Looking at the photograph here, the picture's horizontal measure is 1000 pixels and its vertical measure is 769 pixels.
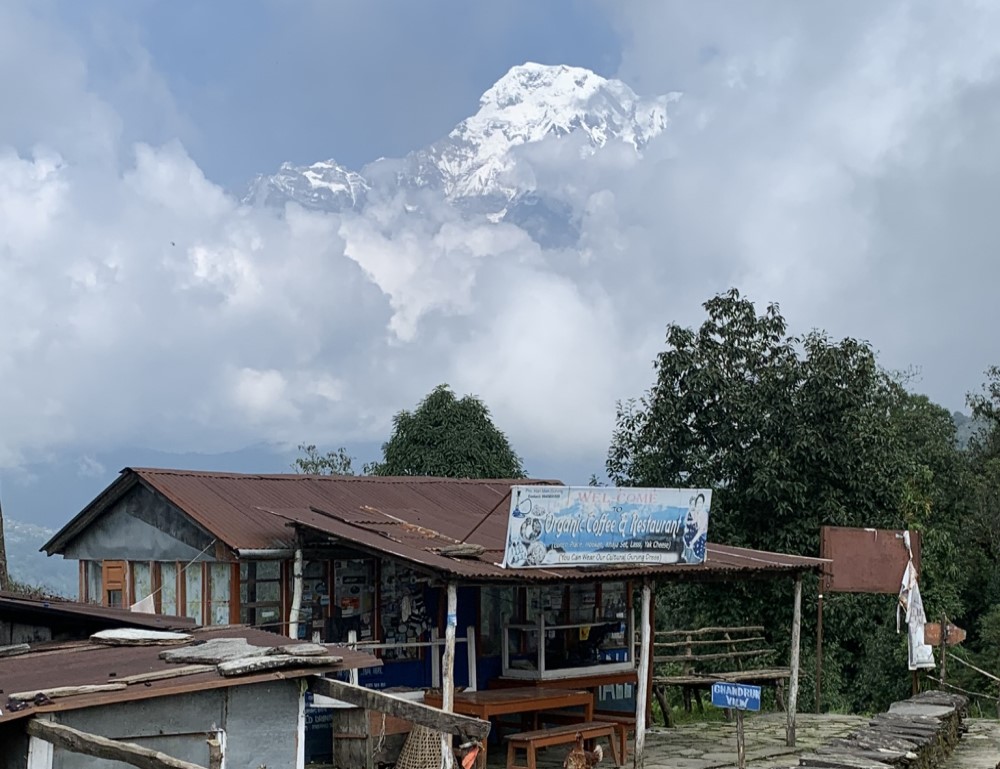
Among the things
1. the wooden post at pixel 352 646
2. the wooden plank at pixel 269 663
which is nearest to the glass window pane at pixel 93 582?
the wooden post at pixel 352 646

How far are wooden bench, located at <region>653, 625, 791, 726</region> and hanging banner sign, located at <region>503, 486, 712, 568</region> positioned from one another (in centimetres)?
326

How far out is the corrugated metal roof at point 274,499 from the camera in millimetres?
15203

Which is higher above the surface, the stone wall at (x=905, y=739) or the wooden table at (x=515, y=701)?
the wooden table at (x=515, y=701)

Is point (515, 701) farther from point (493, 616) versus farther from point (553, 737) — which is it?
point (493, 616)

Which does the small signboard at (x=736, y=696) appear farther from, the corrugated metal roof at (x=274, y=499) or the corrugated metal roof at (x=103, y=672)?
the corrugated metal roof at (x=103, y=672)

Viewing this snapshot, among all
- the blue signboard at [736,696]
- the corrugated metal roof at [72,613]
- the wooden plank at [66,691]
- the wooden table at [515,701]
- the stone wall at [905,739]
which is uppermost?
the wooden plank at [66,691]

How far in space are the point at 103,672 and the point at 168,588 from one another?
753cm

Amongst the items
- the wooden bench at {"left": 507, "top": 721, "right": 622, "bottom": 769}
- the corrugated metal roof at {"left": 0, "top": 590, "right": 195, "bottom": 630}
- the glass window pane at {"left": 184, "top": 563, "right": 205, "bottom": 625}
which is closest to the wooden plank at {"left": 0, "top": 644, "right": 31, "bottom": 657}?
the corrugated metal roof at {"left": 0, "top": 590, "right": 195, "bottom": 630}

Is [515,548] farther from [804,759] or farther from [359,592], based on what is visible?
[804,759]

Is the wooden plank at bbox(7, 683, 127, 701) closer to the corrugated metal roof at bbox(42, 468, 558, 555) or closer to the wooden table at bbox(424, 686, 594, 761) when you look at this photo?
the corrugated metal roof at bbox(42, 468, 558, 555)

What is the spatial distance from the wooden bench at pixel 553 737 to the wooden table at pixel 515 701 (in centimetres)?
30

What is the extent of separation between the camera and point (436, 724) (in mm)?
7820

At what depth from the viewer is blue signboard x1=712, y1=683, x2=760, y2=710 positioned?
13.0m

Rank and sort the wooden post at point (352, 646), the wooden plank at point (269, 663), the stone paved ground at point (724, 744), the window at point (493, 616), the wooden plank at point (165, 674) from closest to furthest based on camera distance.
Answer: the wooden plank at point (165, 674) → the wooden plank at point (269, 663) → the wooden post at point (352, 646) → the stone paved ground at point (724, 744) → the window at point (493, 616)
